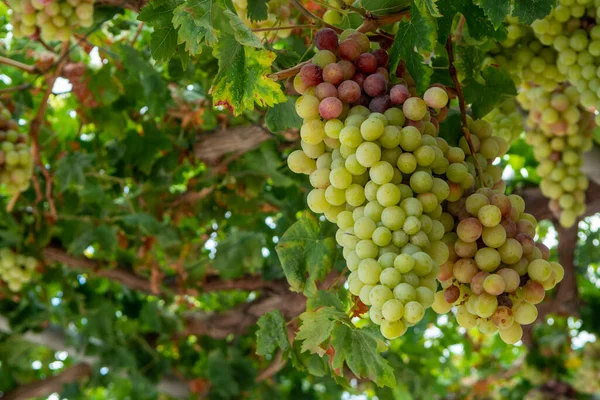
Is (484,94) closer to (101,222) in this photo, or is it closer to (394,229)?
(394,229)

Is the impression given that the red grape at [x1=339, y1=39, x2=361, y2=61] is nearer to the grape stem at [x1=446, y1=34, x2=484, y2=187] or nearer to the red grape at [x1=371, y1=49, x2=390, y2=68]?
the red grape at [x1=371, y1=49, x2=390, y2=68]

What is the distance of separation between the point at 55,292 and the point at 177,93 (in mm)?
1769

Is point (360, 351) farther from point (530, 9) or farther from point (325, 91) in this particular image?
point (530, 9)

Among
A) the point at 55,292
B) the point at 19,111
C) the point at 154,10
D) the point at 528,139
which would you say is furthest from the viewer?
the point at 55,292

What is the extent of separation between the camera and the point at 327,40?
3.22 feet

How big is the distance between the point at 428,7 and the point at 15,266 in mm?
2145

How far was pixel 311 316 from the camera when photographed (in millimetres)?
1012

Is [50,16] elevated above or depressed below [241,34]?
below

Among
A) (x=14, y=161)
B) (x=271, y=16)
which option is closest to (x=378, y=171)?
(x=271, y=16)

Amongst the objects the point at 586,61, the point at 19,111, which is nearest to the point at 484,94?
the point at 586,61

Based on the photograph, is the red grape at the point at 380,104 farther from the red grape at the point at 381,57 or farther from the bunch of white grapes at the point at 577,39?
the bunch of white grapes at the point at 577,39

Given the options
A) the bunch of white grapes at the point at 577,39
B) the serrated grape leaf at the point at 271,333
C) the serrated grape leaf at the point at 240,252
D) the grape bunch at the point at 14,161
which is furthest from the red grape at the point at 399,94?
the serrated grape leaf at the point at 240,252

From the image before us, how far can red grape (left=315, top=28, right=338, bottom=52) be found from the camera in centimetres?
98

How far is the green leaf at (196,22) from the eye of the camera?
2.98 ft
